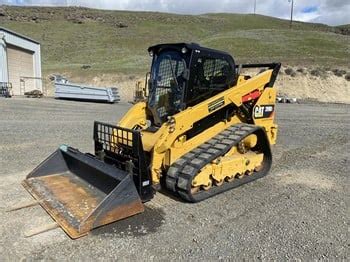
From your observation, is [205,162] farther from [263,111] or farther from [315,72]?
[315,72]

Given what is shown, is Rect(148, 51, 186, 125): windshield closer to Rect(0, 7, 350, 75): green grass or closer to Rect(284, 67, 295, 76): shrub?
Rect(284, 67, 295, 76): shrub

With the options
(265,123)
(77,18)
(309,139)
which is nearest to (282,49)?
(309,139)

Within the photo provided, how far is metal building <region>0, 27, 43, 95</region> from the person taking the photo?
23.7 m

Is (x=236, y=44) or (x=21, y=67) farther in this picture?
(x=236, y=44)

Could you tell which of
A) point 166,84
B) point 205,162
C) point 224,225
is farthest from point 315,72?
point 224,225

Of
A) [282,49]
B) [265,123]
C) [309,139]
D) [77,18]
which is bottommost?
[309,139]

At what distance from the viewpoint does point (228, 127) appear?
21.0 ft

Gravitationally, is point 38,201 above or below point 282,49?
below

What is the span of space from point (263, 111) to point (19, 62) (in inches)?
947

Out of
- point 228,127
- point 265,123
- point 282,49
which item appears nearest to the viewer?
point 228,127

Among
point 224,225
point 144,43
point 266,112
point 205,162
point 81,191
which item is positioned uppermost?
point 144,43

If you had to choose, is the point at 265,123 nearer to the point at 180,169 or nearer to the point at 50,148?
the point at 180,169

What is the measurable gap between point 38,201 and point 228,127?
11.2ft

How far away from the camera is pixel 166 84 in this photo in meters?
6.07
